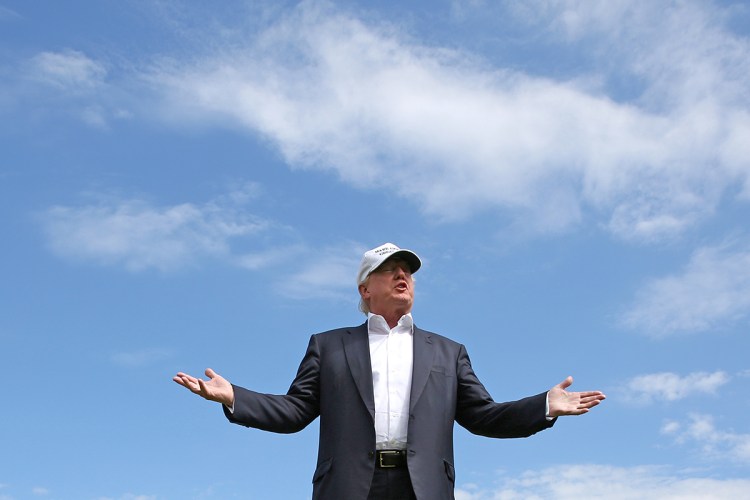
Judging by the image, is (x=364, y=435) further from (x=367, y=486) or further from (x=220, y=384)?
(x=220, y=384)

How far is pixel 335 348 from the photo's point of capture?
7992mm

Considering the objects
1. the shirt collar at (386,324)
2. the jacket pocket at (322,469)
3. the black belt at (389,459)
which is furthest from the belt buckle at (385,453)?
the shirt collar at (386,324)

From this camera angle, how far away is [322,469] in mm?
7488

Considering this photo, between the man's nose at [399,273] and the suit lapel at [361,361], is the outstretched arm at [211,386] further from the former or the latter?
the man's nose at [399,273]

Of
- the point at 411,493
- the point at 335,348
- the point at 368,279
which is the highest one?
the point at 368,279

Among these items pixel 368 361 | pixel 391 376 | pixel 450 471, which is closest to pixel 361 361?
pixel 368 361

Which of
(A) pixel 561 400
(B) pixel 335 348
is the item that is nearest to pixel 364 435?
(B) pixel 335 348

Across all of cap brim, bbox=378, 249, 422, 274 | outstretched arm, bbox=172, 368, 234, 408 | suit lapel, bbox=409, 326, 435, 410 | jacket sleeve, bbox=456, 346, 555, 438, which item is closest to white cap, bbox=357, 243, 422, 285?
cap brim, bbox=378, 249, 422, 274

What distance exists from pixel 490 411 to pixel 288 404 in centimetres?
155

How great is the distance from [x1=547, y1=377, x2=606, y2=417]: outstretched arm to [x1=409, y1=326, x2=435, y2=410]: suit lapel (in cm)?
94

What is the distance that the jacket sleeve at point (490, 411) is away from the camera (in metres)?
7.61

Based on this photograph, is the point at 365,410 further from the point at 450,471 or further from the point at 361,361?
the point at 450,471

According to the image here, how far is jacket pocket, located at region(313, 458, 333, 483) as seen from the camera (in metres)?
Answer: 7.43

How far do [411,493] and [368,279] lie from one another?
1763 mm
